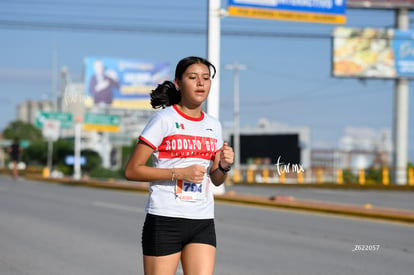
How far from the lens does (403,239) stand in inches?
504

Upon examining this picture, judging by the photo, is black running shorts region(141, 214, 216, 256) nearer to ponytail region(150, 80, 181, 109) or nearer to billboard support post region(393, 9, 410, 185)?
ponytail region(150, 80, 181, 109)

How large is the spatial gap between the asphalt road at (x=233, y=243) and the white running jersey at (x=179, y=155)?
450 cm

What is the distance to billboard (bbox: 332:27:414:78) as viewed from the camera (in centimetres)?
5075

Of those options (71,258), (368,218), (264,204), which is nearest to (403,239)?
(368,218)

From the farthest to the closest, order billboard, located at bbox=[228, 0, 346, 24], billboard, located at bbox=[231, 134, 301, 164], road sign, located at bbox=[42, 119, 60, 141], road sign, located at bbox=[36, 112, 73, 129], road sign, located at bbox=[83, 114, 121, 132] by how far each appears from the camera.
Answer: billboard, located at bbox=[231, 134, 301, 164]
road sign, located at bbox=[83, 114, 121, 132]
road sign, located at bbox=[36, 112, 73, 129]
road sign, located at bbox=[42, 119, 60, 141]
billboard, located at bbox=[228, 0, 346, 24]

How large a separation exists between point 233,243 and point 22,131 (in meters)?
159

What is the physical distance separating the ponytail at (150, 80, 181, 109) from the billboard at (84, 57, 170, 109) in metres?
73.3

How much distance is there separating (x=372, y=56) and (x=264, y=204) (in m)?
32.7

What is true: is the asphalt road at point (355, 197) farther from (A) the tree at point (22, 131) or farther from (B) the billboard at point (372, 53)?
(A) the tree at point (22, 131)

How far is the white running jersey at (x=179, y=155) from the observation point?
14.7 feet

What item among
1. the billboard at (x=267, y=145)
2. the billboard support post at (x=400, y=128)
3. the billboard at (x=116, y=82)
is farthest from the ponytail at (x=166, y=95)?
the billboard at (x=267, y=145)

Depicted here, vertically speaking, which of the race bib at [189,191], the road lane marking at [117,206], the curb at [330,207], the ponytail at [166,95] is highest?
the ponytail at [166,95]

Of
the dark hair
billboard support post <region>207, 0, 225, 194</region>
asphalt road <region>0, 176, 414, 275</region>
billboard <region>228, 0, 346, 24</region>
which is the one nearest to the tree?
billboard <region>228, 0, 346, 24</region>

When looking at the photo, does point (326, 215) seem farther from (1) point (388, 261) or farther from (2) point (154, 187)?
(2) point (154, 187)
